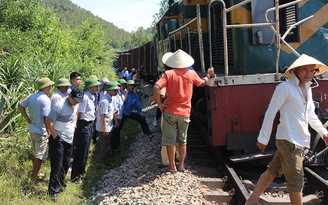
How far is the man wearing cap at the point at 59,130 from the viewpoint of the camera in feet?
16.2

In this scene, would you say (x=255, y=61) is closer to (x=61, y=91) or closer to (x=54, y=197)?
(x=61, y=91)

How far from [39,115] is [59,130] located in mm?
388

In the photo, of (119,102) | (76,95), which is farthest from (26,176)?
(119,102)

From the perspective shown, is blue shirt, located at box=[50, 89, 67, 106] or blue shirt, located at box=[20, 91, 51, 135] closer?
blue shirt, located at box=[20, 91, 51, 135]

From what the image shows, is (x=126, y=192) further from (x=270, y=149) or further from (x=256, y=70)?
(x=256, y=70)

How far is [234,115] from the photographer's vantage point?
16.9 ft

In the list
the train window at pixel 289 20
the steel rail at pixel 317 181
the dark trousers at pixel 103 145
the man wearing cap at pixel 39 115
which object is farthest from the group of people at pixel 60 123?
the steel rail at pixel 317 181

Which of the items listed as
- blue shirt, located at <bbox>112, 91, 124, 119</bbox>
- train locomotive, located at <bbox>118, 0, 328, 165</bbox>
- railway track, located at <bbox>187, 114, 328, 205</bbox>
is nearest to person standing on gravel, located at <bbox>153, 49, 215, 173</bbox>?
train locomotive, located at <bbox>118, 0, 328, 165</bbox>

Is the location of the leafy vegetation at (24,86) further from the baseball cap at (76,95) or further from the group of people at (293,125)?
the group of people at (293,125)

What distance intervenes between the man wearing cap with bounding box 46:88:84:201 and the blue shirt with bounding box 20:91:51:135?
0.42ft

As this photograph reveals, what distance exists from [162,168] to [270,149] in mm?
1580

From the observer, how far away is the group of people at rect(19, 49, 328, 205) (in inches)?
140

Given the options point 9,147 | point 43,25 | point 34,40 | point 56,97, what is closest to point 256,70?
point 56,97

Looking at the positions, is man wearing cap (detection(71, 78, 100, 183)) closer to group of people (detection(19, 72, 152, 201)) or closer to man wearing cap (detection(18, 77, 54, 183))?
group of people (detection(19, 72, 152, 201))
